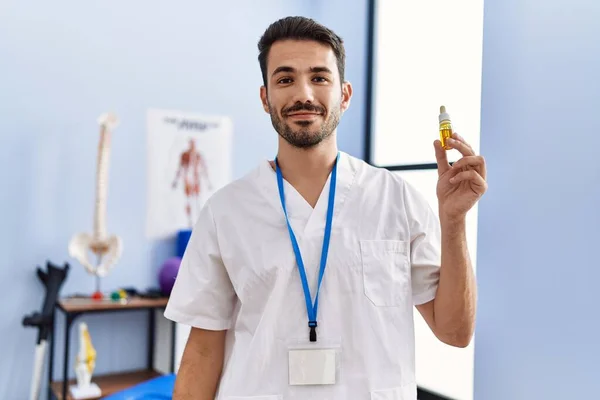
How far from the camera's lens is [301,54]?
1.11 meters

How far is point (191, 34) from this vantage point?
113 inches

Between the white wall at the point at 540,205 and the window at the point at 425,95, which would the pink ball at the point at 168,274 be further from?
the white wall at the point at 540,205

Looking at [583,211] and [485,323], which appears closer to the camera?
[583,211]

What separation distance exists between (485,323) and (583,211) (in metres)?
0.58

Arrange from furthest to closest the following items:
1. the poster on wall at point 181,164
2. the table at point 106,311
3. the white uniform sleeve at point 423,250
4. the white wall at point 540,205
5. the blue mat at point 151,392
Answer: the poster on wall at point 181,164 → the table at point 106,311 → the blue mat at point 151,392 → the white wall at point 540,205 → the white uniform sleeve at point 423,250

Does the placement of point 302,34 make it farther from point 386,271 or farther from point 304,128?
point 386,271

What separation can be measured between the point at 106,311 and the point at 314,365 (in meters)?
1.65

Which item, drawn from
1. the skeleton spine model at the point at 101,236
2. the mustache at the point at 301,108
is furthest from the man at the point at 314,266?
the skeleton spine model at the point at 101,236

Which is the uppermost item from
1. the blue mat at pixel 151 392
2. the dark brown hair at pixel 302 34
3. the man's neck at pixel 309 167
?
the dark brown hair at pixel 302 34

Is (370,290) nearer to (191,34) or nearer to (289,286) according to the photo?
(289,286)

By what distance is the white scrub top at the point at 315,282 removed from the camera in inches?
41.2

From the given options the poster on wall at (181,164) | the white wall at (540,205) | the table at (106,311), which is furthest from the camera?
the poster on wall at (181,164)

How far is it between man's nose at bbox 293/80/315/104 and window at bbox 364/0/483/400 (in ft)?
4.48

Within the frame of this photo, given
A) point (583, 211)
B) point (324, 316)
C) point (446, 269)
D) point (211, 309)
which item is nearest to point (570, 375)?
point (583, 211)
